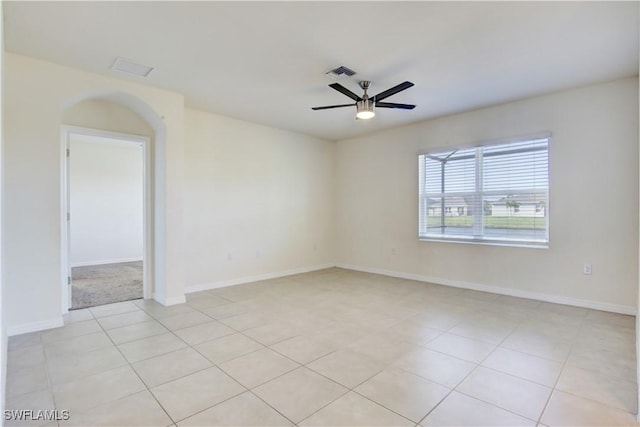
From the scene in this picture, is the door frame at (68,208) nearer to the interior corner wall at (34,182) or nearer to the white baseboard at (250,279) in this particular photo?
the interior corner wall at (34,182)

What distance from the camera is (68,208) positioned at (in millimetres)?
4188

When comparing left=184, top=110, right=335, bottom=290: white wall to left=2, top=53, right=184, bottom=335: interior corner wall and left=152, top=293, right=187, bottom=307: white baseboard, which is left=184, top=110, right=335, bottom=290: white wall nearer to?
left=152, top=293, right=187, bottom=307: white baseboard

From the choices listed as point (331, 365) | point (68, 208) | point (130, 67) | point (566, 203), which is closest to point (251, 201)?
point (68, 208)

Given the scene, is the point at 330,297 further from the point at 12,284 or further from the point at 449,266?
the point at 12,284

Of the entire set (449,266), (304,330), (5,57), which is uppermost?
(5,57)

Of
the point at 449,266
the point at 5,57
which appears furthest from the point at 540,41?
the point at 5,57

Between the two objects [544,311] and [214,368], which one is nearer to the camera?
[214,368]

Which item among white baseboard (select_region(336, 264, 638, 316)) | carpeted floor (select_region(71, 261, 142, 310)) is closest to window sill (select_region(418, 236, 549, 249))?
white baseboard (select_region(336, 264, 638, 316))

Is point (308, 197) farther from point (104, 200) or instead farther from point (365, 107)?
point (104, 200)

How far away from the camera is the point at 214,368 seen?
2.46 metres

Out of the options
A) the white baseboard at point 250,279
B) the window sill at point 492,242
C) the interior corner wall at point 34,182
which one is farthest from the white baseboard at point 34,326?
the window sill at point 492,242

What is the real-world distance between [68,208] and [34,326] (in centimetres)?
161

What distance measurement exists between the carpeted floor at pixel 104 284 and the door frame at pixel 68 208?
0.98ft

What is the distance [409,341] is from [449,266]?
255cm
